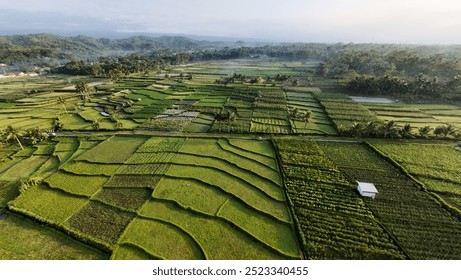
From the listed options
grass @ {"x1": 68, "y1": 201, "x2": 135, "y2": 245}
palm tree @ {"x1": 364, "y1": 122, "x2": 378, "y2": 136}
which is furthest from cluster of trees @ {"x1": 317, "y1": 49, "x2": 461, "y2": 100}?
grass @ {"x1": 68, "y1": 201, "x2": 135, "y2": 245}

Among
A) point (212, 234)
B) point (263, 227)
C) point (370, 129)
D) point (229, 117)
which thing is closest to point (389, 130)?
point (370, 129)

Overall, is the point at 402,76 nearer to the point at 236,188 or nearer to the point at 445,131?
the point at 445,131

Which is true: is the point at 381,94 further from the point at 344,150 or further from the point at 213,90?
the point at 213,90

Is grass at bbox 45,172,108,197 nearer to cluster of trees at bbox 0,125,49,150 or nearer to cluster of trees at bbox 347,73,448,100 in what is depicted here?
cluster of trees at bbox 0,125,49,150

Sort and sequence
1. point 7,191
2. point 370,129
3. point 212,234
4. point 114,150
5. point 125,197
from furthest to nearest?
point 370,129 < point 114,150 < point 7,191 < point 125,197 < point 212,234

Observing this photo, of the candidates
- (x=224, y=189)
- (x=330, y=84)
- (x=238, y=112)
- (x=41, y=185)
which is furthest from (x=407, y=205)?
(x=330, y=84)

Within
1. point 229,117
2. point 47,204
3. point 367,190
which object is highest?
point 229,117

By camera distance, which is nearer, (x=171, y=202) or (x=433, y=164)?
(x=171, y=202)
